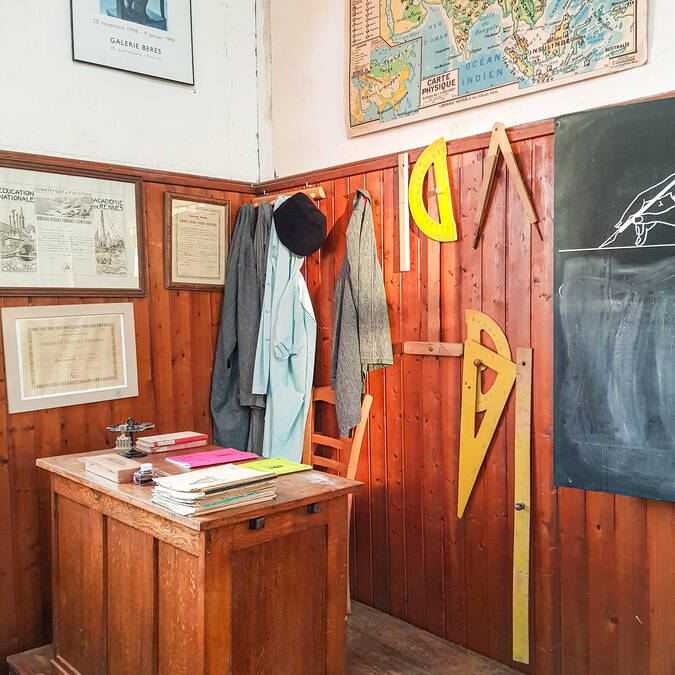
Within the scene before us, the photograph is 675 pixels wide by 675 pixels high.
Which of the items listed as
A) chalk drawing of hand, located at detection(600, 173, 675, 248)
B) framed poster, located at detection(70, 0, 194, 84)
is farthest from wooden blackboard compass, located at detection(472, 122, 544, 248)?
framed poster, located at detection(70, 0, 194, 84)

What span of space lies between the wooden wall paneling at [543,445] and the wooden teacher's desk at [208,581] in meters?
0.77

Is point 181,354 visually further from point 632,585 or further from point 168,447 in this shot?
point 632,585

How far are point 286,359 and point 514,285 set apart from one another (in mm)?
1219

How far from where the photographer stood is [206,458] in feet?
7.98

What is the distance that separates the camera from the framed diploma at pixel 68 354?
9.44ft

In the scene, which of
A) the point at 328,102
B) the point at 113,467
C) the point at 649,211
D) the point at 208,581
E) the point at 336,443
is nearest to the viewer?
the point at 208,581

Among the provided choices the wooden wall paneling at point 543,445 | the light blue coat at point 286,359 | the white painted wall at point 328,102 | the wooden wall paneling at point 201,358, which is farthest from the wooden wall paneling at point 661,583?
the wooden wall paneling at point 201,358

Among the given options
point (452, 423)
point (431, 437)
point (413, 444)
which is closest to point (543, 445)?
point (452, 423)

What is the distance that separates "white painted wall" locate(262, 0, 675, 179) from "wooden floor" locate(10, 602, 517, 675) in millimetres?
2123

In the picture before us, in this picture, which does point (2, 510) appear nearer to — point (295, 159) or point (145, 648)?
point (145, 648)

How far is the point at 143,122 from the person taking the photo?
3.32m

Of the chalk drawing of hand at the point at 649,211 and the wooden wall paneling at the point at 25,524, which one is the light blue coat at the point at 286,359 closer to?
the wooden wall paneling at the point at 25,524

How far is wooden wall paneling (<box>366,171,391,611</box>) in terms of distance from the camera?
10.2 ft

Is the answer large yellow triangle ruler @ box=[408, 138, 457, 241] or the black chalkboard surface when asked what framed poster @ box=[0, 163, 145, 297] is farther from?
the black chalkboard surface
